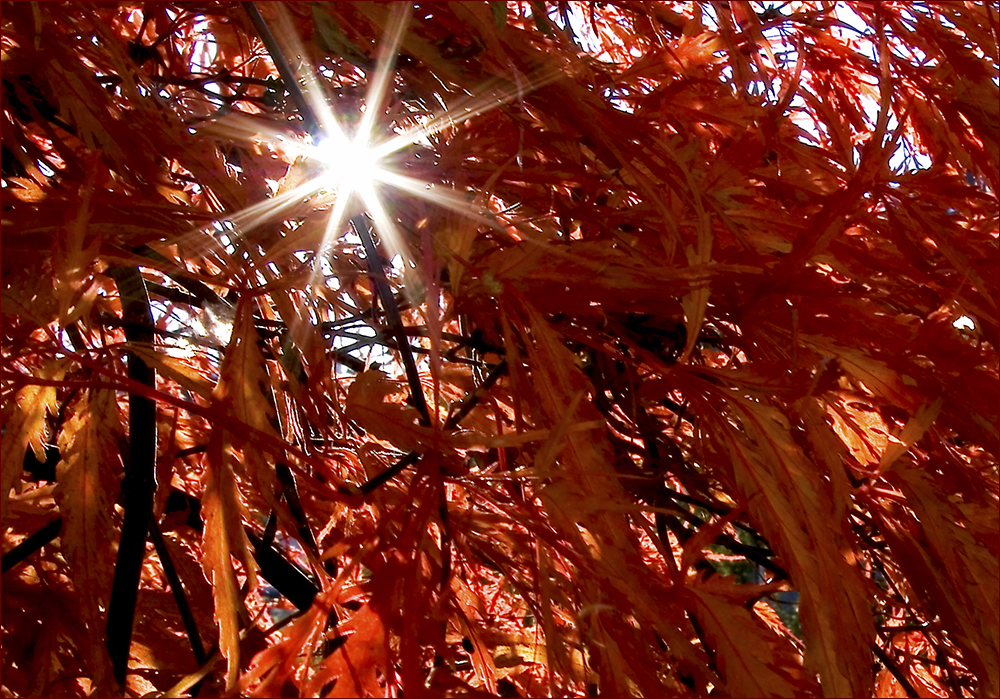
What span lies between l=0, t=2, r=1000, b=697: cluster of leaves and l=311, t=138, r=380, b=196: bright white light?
0.02 m

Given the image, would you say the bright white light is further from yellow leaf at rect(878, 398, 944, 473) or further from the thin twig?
yellow leaf at rect(878, 398, 944, 473)

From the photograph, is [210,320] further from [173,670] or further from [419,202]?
[173,670]

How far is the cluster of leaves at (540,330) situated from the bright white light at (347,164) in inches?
0.7

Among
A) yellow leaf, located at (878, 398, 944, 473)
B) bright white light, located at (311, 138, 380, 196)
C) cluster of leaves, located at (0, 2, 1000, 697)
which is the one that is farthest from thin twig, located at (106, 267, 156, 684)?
yellow leaf, located at (878, 398, 944, 473)

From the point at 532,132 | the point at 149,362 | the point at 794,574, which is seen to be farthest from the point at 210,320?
the point at 794,574

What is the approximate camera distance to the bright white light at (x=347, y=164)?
0.47 m

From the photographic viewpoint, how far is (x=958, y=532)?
0.46 metres

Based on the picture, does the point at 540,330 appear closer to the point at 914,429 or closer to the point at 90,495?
the point at 914,429

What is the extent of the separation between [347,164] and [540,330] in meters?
A: 0.15

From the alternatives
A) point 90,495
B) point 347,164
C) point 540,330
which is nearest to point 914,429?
point 540,330

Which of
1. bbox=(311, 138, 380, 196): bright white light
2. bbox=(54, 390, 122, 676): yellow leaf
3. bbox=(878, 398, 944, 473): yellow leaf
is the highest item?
bbox=(311, 138, 380, 196): bright white light

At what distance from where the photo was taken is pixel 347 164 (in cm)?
48

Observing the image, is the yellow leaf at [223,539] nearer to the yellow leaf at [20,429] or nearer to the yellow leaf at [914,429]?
the yellow leaf at [20,429]

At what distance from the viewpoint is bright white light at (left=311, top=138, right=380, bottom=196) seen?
0.47 m
